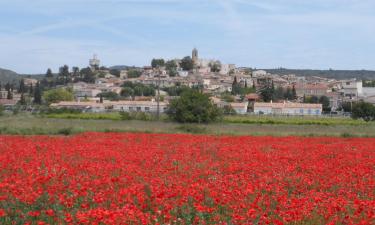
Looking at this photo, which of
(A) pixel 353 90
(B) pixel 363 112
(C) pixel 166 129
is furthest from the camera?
(A) pixel 353 90

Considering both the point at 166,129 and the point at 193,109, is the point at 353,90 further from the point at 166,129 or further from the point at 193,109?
the point at 166,129

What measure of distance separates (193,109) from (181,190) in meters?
48.1

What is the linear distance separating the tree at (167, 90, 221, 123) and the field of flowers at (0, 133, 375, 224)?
4041cm

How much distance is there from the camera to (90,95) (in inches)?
6845

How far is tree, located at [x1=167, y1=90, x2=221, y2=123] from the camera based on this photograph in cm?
5728

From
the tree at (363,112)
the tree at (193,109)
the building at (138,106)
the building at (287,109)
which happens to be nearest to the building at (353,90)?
the building at (287,109)

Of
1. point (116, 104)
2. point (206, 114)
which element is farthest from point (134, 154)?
point (116, 104)

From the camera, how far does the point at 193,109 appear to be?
57531 millimetres

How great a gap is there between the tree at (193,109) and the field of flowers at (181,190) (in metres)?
40.4

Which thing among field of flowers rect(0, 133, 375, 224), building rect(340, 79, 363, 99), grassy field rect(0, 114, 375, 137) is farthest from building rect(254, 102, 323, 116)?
field of flowers rect(0, 133, 375, 224)

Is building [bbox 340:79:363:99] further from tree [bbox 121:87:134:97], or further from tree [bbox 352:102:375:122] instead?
tree [bbox 352:102:375:122]

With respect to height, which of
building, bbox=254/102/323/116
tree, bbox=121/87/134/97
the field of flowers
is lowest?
building, bbox=254/102/323/116

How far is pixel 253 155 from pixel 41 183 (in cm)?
824

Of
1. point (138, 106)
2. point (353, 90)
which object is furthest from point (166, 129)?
point (353, 90)
